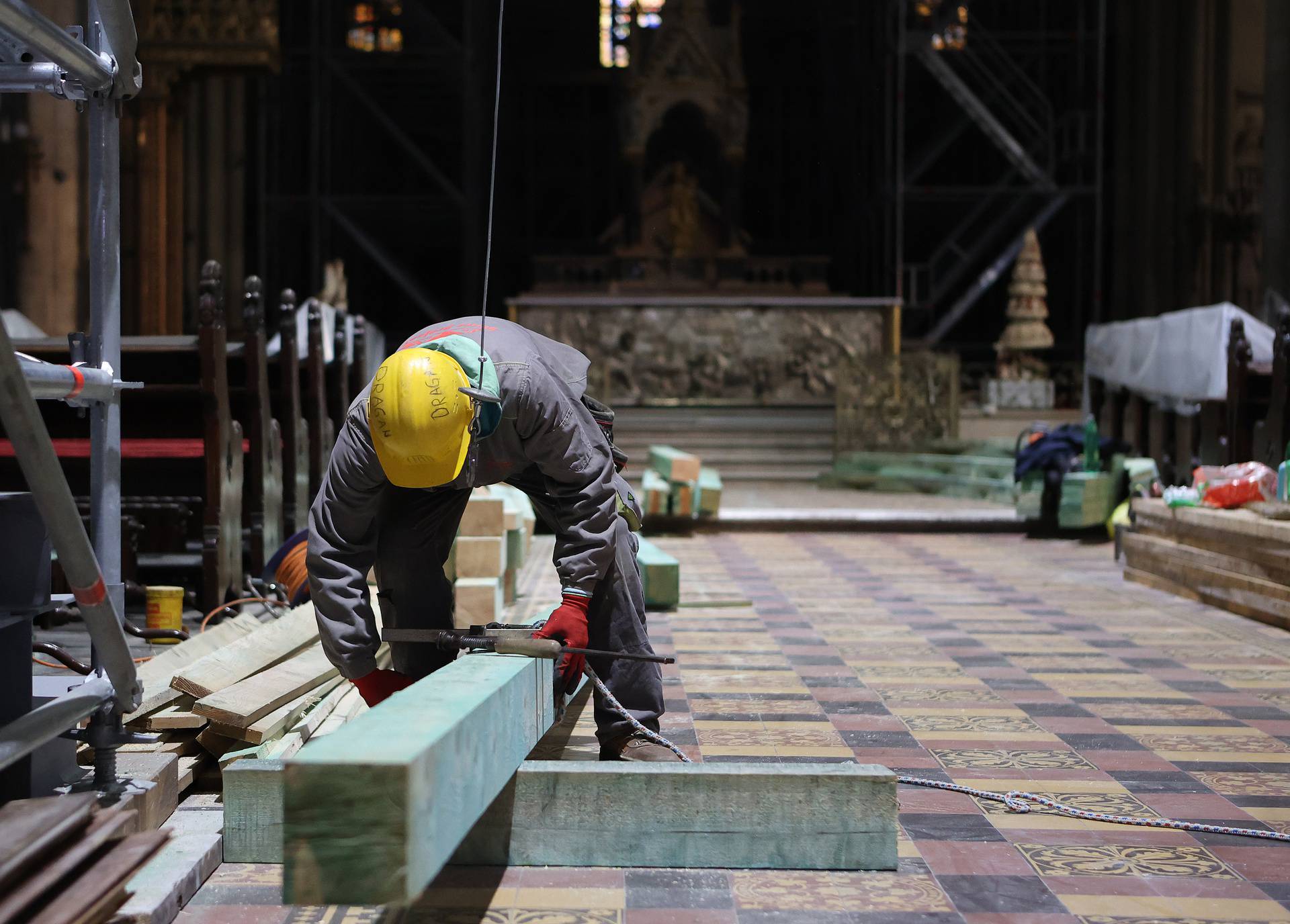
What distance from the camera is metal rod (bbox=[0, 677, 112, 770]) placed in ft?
8.07

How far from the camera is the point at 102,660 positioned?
115 inches

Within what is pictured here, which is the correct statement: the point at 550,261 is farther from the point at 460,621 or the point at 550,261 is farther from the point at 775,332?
the point at 460,621

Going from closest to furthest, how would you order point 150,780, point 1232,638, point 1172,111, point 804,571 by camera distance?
1. point 150,780
2. point 1232,638
3. point 804,571
4. point 1172,111

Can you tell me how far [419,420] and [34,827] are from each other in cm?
122

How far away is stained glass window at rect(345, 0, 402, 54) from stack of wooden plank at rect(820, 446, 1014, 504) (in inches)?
395

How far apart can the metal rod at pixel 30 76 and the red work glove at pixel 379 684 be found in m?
1.61

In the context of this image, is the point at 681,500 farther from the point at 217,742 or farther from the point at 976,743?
the point at 217,742

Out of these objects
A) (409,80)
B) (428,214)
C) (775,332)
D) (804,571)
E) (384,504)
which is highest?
(409,80)

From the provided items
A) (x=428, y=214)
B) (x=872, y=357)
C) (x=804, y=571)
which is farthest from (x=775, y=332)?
(x=804, y=571)

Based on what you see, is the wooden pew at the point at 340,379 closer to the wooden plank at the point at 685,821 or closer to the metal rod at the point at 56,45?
the metal rod at the point at 56,45

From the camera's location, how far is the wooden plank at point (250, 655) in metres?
3.85

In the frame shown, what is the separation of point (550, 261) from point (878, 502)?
9.92 metres

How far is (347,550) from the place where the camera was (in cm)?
338

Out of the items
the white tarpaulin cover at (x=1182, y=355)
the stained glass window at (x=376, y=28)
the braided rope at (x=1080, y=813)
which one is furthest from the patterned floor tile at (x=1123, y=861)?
the stained glass window at (x=376, y=28)
